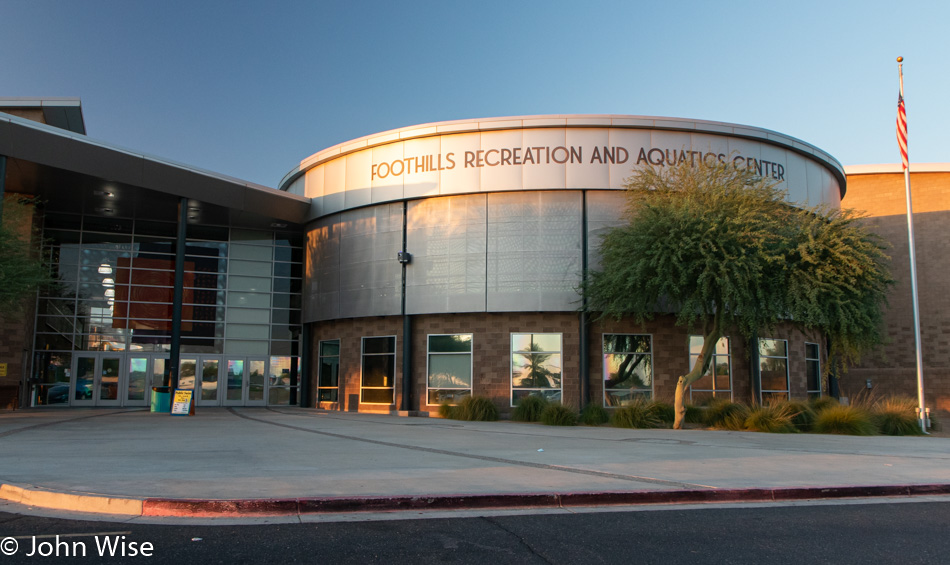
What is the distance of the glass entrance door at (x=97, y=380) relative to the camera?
29.8 metres

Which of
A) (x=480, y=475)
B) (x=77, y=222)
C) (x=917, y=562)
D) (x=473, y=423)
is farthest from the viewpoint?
(x=77, y=222)

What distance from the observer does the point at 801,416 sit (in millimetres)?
21781

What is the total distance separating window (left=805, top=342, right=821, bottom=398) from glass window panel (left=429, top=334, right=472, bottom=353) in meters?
14.2

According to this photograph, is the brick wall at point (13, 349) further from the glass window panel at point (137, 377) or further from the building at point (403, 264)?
the glass window panel at point (137, 377)

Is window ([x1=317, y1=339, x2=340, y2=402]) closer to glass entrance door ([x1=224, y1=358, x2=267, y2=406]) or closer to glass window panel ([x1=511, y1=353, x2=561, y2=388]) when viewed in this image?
glass entrance door ([x1=224, y1=358, x2=267, y2=406])

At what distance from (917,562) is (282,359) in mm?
29485

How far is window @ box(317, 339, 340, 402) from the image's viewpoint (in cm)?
2975

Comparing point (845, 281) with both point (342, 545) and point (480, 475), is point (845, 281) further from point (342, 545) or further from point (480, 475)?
point (342, 545)

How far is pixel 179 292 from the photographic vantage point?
26.2 m

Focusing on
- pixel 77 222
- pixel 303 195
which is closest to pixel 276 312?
pixel 303 195

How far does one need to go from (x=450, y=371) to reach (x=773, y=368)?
12514 millimetres

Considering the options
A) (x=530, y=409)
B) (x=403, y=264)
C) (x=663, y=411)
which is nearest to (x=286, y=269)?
(x=403, y=264)

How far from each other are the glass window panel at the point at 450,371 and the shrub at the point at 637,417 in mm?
6092

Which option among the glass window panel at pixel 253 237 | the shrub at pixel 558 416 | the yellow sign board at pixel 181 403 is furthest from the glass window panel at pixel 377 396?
the glass window panel at pixel 253 237
